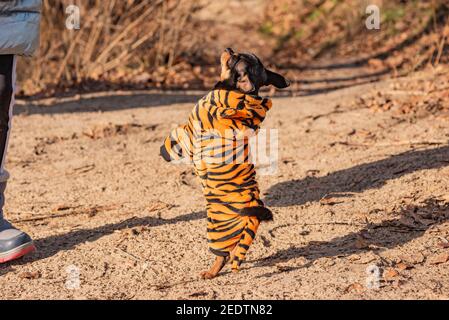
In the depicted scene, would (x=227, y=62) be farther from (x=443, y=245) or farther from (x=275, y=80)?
(x=443, y=245)

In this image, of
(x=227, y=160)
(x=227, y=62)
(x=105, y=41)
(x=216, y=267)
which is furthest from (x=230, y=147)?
(x=105, y=41)

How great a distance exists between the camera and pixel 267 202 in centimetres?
489

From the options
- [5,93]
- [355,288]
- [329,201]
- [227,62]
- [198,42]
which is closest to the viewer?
[227,62]

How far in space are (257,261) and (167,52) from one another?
234 inches

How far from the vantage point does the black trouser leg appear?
3.98 meters

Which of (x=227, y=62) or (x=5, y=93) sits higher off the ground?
(x=227, y=62)

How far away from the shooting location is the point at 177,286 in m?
3.68

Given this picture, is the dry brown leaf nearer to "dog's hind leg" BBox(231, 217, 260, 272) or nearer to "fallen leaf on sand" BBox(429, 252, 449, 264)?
"fallen leaf on sand" BBox(429, 252, 449, 264)

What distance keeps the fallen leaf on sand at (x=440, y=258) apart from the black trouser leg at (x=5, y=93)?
2.06 metres

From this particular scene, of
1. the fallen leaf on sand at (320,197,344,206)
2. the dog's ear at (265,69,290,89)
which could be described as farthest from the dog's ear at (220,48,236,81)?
the fallen leaf on sand at (320,197,344,206)

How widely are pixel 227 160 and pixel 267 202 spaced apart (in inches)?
56.8

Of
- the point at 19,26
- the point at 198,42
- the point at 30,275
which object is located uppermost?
the point at 19,26

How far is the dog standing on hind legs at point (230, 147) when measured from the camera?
3424mm

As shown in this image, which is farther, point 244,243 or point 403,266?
point 403,266
